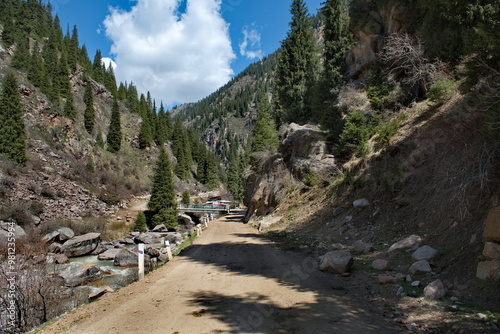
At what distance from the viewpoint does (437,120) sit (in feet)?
34.9

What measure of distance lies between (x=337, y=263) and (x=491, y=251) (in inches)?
116

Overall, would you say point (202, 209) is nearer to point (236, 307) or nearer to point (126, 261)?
point (126, 261)

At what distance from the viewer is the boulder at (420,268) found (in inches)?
219

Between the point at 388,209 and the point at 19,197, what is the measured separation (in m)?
34.4

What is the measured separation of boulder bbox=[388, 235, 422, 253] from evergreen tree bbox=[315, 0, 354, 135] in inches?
575

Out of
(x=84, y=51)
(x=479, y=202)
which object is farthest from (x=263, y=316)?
(x=84, y=51)

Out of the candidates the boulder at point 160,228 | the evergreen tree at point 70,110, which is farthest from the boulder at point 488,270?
the evergreen tree at point 70,110

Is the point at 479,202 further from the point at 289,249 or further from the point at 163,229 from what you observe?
the point at 163,229

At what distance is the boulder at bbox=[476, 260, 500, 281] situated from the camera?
4402mm

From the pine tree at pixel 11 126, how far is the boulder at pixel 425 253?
141 ft

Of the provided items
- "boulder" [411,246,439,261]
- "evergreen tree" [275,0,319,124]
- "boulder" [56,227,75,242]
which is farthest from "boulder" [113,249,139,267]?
"evergreen tree" [275,0,319,124]

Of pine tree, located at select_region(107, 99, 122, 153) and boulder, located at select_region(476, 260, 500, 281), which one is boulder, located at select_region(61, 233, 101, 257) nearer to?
boulder, located at select_region(476, 260, 500, 281)

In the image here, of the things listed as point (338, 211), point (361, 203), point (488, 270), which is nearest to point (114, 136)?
point (338, 211)

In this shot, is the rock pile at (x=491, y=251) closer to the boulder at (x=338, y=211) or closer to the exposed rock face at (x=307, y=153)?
the boulder at (x=338, y=211)
